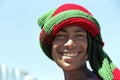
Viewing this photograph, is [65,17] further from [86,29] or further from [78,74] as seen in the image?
[78,74]

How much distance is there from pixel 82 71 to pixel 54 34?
0.28m

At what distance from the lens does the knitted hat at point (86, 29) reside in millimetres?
2818

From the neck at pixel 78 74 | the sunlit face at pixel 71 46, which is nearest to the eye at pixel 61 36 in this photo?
the sunlit face at pixel 71 46

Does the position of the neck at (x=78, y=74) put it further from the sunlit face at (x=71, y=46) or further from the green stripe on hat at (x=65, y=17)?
the green stripe on hat at (x=65, y=17)

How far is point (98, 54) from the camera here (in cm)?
292

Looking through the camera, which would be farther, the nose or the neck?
the neck

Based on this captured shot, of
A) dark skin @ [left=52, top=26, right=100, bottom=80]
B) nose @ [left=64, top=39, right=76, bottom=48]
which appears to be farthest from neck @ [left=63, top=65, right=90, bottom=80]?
nose @ [left=64, top=39, right=76, bottom=48]

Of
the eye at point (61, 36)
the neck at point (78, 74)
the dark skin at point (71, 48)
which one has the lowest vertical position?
the neck at point (78, 74)

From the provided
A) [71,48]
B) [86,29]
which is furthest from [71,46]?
[86,29]

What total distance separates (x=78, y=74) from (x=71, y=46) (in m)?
0.20

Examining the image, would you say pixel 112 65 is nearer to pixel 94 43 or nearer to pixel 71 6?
pixel 94 43

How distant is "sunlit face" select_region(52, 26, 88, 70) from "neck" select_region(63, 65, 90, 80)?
6 centimetres

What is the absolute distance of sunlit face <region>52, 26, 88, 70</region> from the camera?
2.82 meters

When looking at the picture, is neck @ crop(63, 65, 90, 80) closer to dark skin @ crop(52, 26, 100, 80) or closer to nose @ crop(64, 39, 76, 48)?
dark skin @ crop(52, 26, 100, 80)
